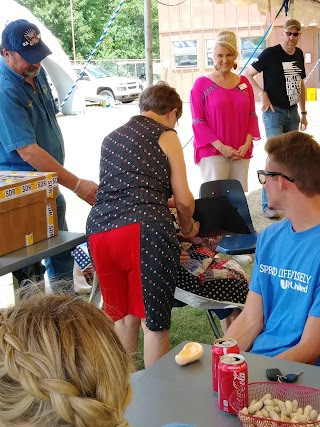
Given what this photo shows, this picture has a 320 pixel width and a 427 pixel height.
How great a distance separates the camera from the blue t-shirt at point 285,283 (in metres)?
2.04

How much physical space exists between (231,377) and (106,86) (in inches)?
842

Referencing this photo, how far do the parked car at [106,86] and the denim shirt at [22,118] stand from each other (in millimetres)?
18521

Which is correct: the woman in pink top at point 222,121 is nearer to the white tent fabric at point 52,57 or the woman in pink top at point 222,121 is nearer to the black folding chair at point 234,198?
the black folding chair at point 234,198

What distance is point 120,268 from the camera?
9.41 ft

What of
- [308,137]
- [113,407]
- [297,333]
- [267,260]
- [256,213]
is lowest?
[256,213]

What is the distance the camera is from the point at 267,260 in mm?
2186

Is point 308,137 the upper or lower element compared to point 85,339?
upper

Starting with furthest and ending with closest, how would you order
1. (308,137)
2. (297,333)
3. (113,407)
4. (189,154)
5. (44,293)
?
(189,154) < (308,137) < (297,333) < (44,293) < (113,407)

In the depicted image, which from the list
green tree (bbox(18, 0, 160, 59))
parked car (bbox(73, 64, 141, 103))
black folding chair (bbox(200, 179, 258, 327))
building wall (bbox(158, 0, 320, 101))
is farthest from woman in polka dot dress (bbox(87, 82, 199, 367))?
green tree (bbox(18, 0, 160, 59))

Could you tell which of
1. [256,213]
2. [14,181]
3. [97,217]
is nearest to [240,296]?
[97,217]

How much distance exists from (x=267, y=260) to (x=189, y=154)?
30.7ft

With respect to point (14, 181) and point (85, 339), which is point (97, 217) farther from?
point (85, 339)

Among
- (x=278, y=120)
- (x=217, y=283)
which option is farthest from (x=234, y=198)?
(x=278, y=120)

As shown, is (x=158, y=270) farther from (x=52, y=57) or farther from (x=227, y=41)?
(x=52, y=57)
